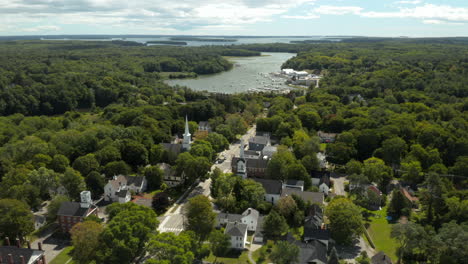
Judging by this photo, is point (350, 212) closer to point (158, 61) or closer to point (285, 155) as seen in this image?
point (285, 155)

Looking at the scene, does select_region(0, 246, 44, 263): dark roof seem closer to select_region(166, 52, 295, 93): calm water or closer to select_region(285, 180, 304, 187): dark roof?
select_region(285, 180, 304, 187): dark roof

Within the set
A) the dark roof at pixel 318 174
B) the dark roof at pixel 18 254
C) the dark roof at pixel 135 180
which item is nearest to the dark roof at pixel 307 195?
the dark roof at pixel 318 174

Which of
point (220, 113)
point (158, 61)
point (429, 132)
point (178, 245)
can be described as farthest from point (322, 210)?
point (158, 61)

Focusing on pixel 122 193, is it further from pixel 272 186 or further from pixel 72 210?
pixel 272 186

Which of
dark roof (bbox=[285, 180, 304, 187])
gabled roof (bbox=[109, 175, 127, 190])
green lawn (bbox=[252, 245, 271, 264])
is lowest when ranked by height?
green lawn (bbox=[252, 245, 271, 264])

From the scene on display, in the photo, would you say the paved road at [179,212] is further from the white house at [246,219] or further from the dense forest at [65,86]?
the dense forest at [65,86]

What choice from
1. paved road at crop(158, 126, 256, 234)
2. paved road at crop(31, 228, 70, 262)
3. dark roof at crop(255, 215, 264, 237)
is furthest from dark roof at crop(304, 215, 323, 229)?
paved road at crop(31, 228, 70, 262)
